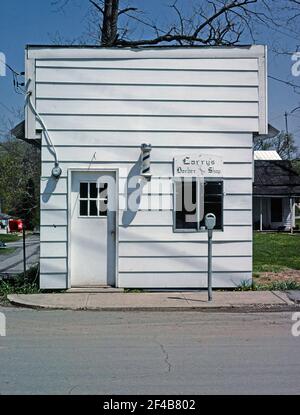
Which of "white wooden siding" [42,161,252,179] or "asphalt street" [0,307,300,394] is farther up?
"white wooden siding" [42,161,252,179]

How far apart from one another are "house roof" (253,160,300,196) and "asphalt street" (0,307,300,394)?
2679 centimetres

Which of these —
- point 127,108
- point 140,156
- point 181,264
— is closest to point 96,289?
point 181,264

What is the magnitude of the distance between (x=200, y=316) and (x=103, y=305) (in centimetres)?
169

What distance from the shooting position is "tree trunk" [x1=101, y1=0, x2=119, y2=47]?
18.0 m

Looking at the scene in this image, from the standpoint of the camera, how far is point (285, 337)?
769 cm

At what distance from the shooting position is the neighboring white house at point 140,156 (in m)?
10.9

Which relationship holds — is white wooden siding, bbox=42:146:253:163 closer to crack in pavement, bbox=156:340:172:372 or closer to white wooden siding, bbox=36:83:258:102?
white wooden siding, bbox=36:83:258:102

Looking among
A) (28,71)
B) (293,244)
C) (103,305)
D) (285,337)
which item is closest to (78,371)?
(285,337)

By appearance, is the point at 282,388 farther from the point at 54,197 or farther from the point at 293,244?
the point at 293,244

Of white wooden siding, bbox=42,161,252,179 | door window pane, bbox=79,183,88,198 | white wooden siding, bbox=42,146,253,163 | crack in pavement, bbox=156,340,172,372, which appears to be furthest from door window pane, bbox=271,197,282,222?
crack in pavement, bbox=156,340,172,372

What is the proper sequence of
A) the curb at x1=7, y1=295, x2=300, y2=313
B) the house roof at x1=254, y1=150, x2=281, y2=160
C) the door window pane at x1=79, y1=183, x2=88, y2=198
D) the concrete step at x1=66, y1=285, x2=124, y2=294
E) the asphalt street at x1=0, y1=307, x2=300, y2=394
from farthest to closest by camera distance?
the house roof at x1=254, y1=150, x2=281, y2=160, the door window pane at x1=79, y1=183, x2=88, y2=198, the concrete step at x1=66, y1=285, x2=124, y2=294, the curb at x1=7, y1=295, x2=300, y2=313, the asphalt street at x1=0, y1=307, x2=300, y2=394

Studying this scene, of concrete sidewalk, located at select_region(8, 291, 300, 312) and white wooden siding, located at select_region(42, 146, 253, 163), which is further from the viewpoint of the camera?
white wooden siding, located at select_region(42, 146, 253, 163)

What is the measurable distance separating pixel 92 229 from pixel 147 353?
4.58 metres

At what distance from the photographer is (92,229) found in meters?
11.1
